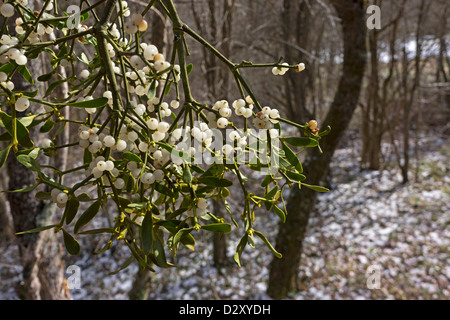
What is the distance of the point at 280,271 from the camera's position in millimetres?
2822

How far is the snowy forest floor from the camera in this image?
2.92 meters

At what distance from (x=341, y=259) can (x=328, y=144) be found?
127 centimetres

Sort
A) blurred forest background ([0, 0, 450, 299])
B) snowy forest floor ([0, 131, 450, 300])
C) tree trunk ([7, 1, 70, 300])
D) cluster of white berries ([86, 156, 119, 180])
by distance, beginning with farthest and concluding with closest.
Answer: snowy forest floor ([0, 131, 450, 300]) < blurred forest background ([0, 0, 450, 299]) < tree trunk ([7, 1, 70, 300]) < cluster of white berries ([86, 156, 119, 180])

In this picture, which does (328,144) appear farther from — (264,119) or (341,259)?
(264,119)

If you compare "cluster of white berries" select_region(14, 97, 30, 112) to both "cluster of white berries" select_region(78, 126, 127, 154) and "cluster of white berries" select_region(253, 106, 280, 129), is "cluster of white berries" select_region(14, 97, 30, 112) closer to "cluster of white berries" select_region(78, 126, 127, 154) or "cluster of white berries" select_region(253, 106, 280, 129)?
"cluster of white berries" select_region(78, 126, 127, 154)

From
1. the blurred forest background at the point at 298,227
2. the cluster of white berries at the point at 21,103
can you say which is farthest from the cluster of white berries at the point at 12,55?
the blurred forest background at the point at 298,227

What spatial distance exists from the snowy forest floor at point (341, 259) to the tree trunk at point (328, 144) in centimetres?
23

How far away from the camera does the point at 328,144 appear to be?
2531 millimetres

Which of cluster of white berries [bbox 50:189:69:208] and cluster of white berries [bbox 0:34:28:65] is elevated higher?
cluster of white berries [bbox 0:34:28:65]

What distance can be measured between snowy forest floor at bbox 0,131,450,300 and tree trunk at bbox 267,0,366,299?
0.75ft

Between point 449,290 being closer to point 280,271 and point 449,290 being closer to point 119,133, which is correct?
point 280,271

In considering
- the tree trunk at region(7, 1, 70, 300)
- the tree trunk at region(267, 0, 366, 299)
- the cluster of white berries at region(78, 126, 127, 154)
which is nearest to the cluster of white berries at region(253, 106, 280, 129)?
the cluster of white berries at region(78, 126, 127, 154)

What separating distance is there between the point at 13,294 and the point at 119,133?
3.19 metres
